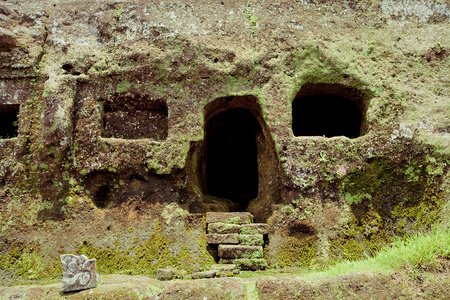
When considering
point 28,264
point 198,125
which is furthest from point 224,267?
point 28,264

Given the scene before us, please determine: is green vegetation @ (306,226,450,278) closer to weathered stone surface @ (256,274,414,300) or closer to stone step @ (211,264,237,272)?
weathered stone surface @ (256,274,414,300)

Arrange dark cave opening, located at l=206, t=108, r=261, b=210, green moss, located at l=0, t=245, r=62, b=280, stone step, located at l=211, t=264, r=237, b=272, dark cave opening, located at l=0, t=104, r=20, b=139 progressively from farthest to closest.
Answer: dark cave opening, located at l=206, t=108, r=261, b=210, dark cave opening, located at l=0, t=104, r=20, b=139, green moss, located at l=0, t=245, r=62, b=280, stone step, located at l=211, t=264, r=237, b=272

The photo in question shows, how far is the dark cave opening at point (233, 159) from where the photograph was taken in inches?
327

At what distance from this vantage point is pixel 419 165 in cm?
584

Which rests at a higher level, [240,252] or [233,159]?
[233,159]

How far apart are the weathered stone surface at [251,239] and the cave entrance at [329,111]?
7.67ft

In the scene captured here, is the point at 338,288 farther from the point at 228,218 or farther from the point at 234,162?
the point at 234,162

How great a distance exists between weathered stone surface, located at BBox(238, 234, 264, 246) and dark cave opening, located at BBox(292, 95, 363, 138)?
2730 mm

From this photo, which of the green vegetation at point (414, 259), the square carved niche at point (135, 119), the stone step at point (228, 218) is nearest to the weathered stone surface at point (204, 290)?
the green vegetation at point (414, 259)

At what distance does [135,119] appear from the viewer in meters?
6.40

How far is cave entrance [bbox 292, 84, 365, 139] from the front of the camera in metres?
6.52

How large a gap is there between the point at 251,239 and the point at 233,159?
3.51 m

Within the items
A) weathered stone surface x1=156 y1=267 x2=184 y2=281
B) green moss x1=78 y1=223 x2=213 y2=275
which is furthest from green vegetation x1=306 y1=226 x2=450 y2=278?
green moss x1=78 y1=223 x2=213 y2=275

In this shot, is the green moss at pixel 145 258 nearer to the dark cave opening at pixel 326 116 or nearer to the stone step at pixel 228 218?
the stone step at pixel 228 218
